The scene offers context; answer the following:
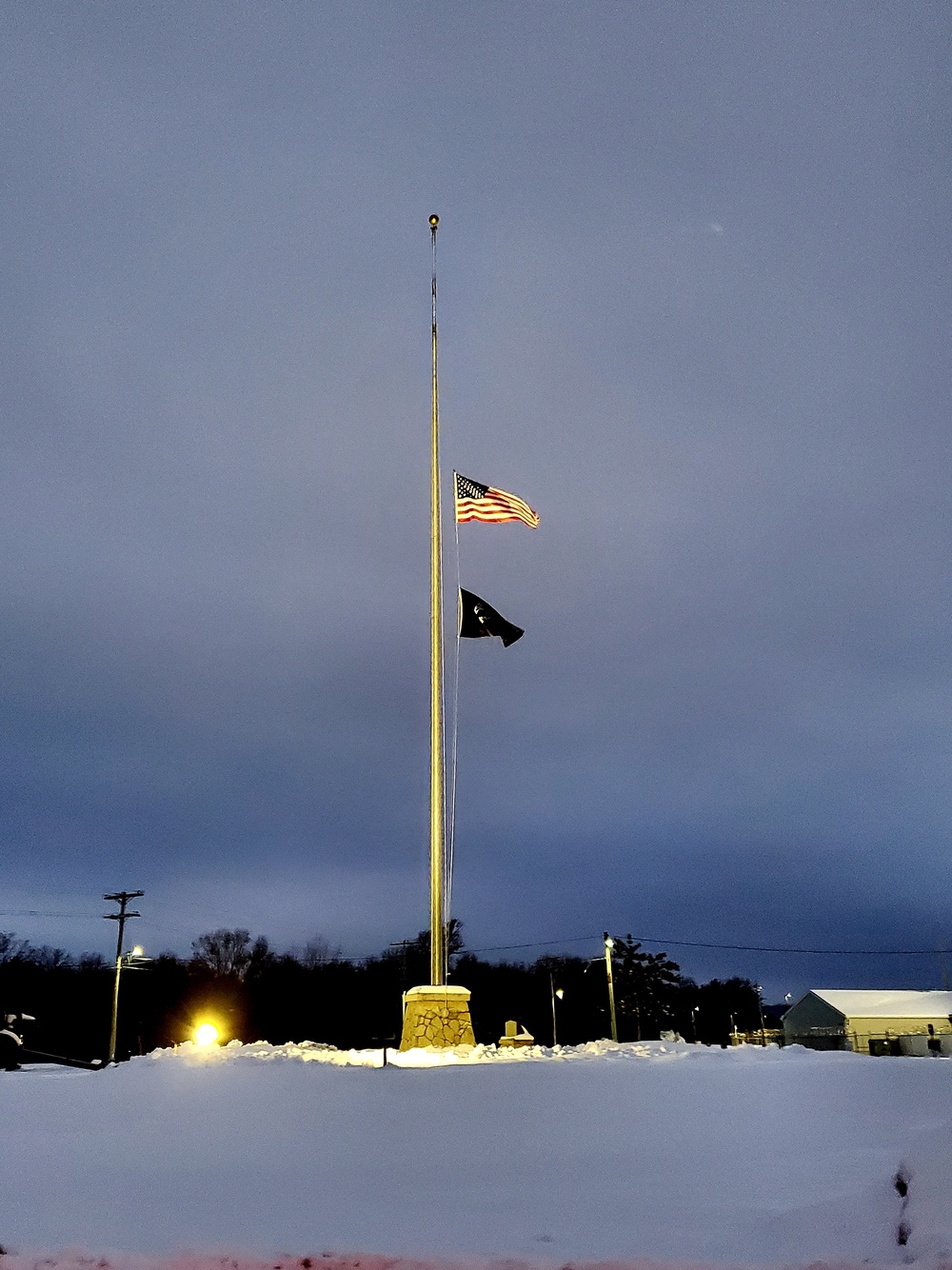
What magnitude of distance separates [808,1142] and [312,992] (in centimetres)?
5495

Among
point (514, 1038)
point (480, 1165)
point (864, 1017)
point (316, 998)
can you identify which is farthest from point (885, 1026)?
point (480, 1165)

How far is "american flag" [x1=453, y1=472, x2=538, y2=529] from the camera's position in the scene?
1476 cm

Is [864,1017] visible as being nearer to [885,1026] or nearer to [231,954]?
[885,1026]

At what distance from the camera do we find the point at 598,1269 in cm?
412

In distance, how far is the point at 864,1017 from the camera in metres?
51.2

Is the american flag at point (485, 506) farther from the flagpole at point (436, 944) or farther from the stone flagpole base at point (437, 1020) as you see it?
the stone flagpole base at point (437, 1020)

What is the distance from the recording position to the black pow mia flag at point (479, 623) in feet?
47.7

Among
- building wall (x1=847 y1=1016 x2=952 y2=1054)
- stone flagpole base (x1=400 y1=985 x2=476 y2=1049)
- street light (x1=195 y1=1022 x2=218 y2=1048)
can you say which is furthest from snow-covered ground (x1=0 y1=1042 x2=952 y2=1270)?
building wall (x1=847 y1=1016 x2=952 y2=1054)

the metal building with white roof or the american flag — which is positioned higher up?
the american flag

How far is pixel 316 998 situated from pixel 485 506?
156 ft

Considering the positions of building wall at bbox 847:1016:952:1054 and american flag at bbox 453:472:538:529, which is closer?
american flag at bbox 453:472:538:529

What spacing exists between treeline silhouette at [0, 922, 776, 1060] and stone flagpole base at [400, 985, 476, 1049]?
107 feet

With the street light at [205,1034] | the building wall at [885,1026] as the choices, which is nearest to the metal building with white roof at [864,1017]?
the building wall at [885,1026]

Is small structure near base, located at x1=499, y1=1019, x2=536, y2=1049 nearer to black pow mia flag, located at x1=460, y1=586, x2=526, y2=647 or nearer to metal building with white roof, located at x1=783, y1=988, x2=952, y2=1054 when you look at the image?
black pow mia flag, located at x1=460, y1=586, x2=526, y2=647
